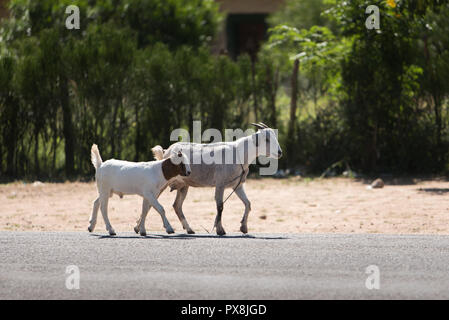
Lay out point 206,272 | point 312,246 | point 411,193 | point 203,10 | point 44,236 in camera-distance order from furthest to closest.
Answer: point 203,10 → point 411,193 → point 44,236 → point 312,246 → point 206,272

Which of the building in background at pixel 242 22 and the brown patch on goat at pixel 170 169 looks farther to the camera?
the building in background at pixel 242 22

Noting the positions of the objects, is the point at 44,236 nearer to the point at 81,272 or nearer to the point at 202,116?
the point at 81,272

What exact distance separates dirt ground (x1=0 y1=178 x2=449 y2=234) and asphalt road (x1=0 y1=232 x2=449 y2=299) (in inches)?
98.3

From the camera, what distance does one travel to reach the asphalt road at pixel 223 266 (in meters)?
7.36

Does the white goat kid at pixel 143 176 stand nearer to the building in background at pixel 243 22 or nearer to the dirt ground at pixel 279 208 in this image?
the dirt ground at pixel 279 208

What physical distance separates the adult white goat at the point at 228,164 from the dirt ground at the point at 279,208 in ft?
4.89

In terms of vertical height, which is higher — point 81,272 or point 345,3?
point 345,3

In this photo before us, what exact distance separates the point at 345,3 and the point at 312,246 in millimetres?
11113

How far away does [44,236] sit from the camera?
10969 mm

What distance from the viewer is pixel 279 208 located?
15648 millimetres

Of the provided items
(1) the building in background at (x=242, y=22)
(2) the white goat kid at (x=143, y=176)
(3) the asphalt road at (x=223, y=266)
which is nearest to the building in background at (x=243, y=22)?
(1) the building in background at (x=242, y=22)

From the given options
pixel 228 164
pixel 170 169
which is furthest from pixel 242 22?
pixel 170 169

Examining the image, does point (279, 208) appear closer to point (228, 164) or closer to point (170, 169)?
point (228, 164)

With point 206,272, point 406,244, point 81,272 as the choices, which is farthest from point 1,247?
point 406,244
